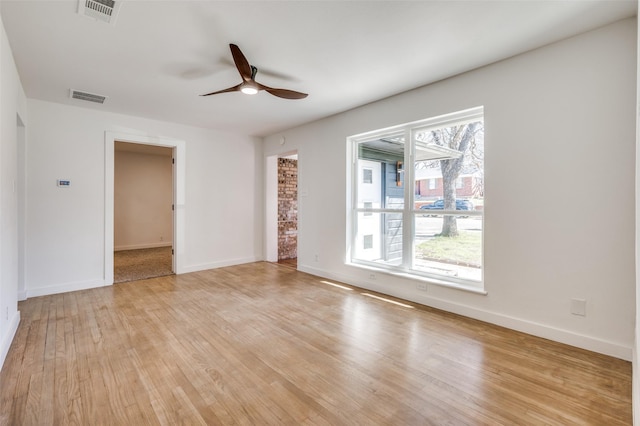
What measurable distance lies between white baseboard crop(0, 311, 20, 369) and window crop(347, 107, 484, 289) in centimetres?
367

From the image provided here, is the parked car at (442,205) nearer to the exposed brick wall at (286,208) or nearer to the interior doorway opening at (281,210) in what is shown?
the interior doorway opening at (281,210)

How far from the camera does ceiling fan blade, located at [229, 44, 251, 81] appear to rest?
2.34 m

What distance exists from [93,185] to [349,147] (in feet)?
12.5

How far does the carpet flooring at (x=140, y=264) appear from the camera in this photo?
4916 mm

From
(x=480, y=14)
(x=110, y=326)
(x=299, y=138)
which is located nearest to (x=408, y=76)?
(x=480, y=14)

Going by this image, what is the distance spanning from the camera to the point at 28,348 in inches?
96.9

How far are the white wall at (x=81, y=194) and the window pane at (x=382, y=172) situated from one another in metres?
2.81

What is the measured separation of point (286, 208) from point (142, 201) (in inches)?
160

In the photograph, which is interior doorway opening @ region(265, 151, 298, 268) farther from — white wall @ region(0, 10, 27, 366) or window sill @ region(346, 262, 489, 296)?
white wall @ region(0, 10, 27, 366)

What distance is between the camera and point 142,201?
777cm

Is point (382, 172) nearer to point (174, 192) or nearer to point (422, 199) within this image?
point (422, 199)

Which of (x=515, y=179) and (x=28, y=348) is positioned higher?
(x=515, y=179)

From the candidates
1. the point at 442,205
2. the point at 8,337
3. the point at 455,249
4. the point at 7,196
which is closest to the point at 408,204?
the point at 442,205

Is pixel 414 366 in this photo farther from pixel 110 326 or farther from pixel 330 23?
pixel 110 326
